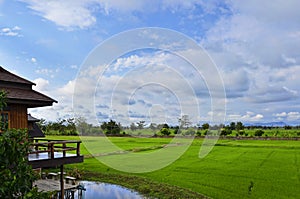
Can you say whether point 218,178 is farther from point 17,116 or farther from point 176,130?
point 176,130

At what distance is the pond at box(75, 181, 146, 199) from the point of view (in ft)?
38.9

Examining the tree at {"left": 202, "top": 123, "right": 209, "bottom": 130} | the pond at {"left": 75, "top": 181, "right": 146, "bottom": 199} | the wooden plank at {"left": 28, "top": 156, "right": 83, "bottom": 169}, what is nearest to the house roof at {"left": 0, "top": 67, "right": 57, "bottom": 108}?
the wooden plank at {"left": 28, "top": 156, "right": 83, "bottom": 169}

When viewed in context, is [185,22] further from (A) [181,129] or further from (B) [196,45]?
(A) [181,129]

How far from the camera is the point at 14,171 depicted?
12.9ft

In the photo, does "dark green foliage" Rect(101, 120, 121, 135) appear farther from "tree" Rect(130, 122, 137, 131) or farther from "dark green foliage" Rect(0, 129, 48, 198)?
"dark green foliage" Rect(0, 129, 48, 198)

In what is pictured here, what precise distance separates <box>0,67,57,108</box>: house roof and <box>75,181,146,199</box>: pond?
4.23m

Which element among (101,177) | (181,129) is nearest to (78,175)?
(101,177)

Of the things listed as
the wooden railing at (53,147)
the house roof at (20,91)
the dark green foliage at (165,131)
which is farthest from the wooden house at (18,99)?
the dark green foliage at (165,131)

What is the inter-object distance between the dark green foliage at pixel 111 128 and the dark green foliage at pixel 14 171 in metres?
43.0

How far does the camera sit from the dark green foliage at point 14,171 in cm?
376

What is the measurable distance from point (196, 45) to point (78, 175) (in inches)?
366

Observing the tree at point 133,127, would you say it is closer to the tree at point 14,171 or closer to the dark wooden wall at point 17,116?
the dark wooden wall at point 17,116

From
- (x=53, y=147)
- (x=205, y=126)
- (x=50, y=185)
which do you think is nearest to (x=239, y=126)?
(x=205, y=126)

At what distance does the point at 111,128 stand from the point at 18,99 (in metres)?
38.2
